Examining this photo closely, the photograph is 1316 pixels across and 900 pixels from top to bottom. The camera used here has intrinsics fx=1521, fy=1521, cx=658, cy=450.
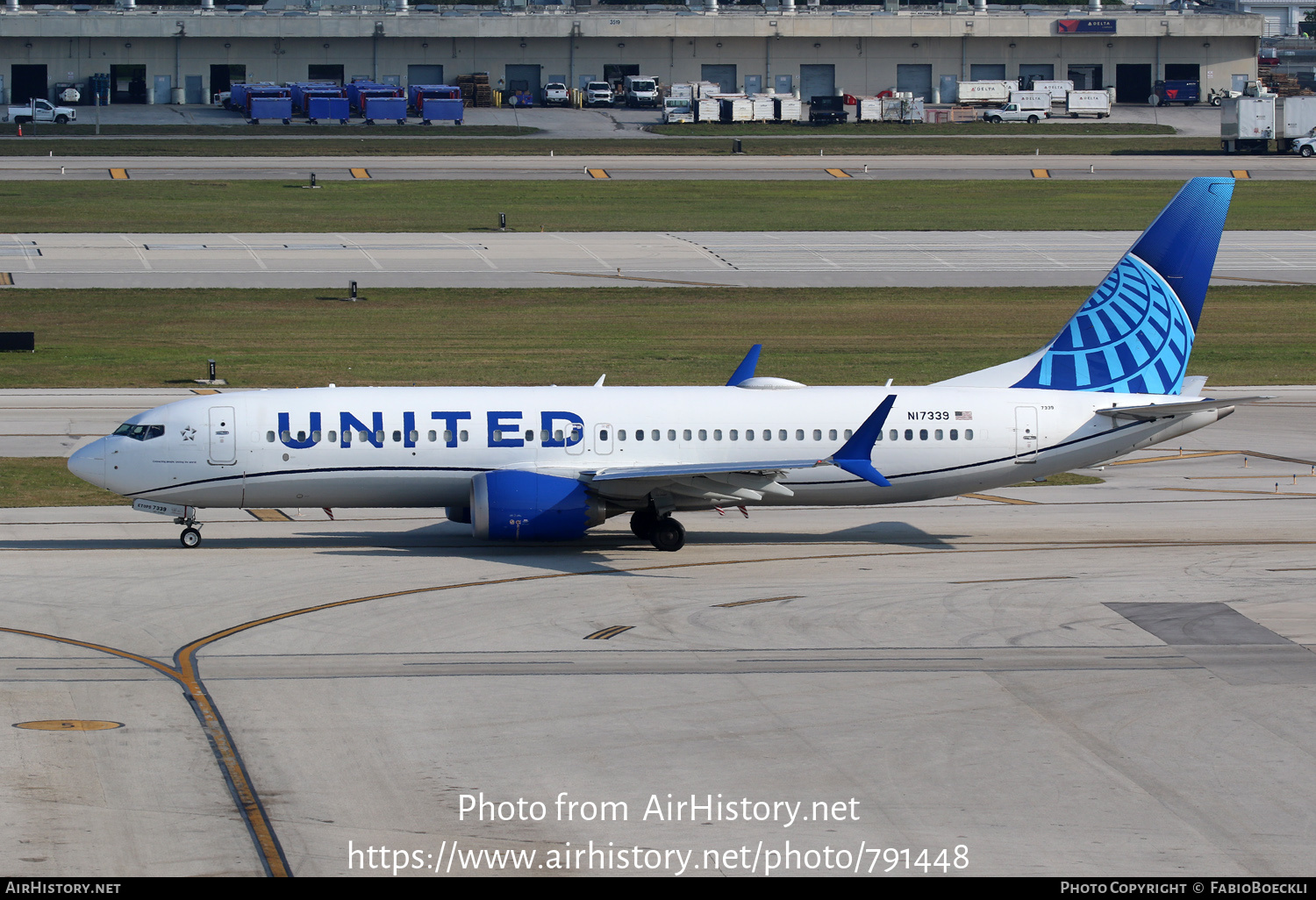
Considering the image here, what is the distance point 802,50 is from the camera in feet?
563

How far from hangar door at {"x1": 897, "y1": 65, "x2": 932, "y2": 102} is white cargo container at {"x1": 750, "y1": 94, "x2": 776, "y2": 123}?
→ 2394cm

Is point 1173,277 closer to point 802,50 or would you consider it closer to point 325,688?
point 325,688

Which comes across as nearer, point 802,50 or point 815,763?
point 815,763

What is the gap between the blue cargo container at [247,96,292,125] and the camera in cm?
14712

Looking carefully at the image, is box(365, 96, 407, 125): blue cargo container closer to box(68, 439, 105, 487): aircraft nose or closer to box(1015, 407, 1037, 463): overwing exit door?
box(68, 439, 105, 487): aircraft nose

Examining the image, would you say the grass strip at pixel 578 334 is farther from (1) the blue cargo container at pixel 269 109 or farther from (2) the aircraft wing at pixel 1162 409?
(1) the blue cargo container at pixel 269 109

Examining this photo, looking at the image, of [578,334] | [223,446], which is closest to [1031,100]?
[578,334]

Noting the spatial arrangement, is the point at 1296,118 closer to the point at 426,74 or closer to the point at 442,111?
the point at 442,111

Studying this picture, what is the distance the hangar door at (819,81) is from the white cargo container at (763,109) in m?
17.2

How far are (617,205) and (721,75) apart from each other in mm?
69384

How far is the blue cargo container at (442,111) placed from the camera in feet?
492

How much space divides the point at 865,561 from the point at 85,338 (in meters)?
47.4

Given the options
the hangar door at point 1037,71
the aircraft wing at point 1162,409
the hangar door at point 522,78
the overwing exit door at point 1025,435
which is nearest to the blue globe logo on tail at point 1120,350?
the aircraft wing at point 1162,409

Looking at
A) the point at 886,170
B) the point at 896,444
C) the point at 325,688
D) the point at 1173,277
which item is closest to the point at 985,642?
the point at 896,444
